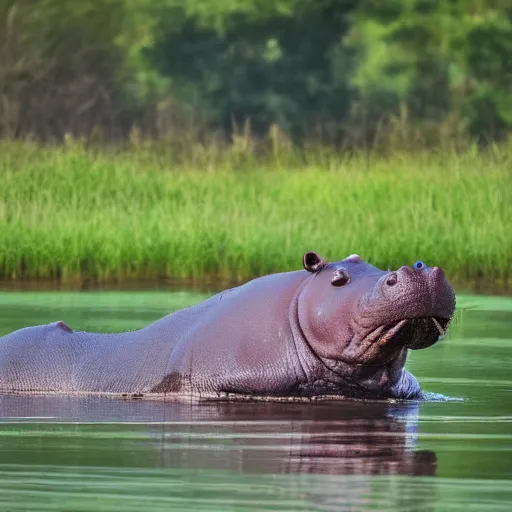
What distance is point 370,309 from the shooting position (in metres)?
6.68

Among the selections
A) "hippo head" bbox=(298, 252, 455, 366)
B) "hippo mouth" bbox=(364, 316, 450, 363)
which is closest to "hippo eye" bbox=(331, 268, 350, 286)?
"hippo head" bbox=(298, 252, 455, 366)

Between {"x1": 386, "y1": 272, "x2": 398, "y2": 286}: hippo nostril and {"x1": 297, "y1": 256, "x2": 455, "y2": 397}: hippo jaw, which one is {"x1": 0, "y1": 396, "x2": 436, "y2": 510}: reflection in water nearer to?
{"x1": 297, "y1": 256, "x2": 455, "y2": 397}: hippo jaw

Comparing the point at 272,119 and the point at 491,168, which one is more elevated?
the point at 272,119

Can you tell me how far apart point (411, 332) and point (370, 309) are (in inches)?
6.8

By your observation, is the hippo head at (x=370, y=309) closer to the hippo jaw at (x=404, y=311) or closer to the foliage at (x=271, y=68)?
the hippo jaw at (x=404, y=311)

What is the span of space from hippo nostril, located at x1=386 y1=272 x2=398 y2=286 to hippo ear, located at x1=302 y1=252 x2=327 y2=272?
0.41 metres

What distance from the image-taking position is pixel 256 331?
6.95m

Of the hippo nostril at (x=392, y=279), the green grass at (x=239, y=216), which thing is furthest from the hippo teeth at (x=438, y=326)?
the green grass at (x=239, y=216)

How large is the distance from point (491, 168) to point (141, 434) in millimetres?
10165

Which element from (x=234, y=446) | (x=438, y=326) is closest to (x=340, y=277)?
(x=438, y=326)

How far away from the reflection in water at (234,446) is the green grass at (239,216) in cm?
622

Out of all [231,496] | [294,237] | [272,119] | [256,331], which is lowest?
[231,496]

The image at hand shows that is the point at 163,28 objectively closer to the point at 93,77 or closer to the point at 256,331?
the point at 93,77

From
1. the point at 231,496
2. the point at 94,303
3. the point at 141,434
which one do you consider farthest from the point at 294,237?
the point at 231,496
